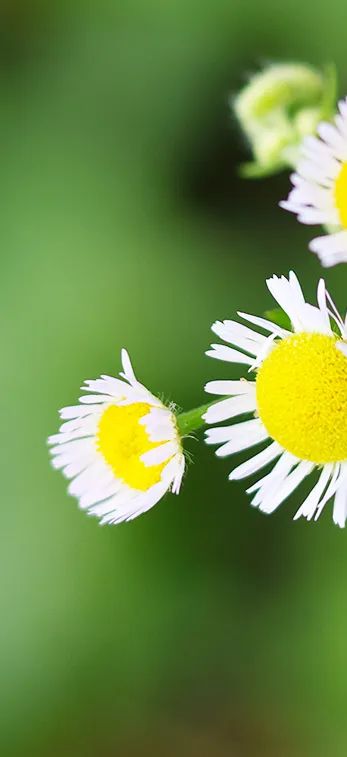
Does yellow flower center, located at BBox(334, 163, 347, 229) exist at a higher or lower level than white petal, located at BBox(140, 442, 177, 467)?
higher

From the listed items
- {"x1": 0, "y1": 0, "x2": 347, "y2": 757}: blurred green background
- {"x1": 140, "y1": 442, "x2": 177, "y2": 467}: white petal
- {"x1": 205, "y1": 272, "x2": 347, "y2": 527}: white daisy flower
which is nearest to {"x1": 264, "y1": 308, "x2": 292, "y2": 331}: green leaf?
{"x1": 205, "y1": 272, "x2": 347, "y2": 527}: white daisy flower

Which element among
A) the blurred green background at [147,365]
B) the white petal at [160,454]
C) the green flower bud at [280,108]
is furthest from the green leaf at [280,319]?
the blurred green background at [147,365]

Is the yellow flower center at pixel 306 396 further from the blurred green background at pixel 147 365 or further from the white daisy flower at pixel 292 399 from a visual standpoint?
the blurred green background at pixel 147 365

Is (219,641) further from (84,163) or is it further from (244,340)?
(244,340)

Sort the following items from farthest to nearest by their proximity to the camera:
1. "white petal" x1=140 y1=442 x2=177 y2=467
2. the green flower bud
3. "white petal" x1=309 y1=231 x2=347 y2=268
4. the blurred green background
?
the blurred green background
the green flower bud
"white petal" x1=140 y1=442 x2=177 y2=467
"white petal" x1=309 y1=231 x2=347 y2=268

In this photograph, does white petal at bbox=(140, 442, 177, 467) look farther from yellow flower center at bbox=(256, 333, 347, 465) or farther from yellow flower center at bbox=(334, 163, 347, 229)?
yellow flower center at bbox=(334, 163, 347, 229)

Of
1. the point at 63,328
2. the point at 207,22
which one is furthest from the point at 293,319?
the point at 207,22

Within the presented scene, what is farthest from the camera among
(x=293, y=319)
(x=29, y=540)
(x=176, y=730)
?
(x=176, y=730)
